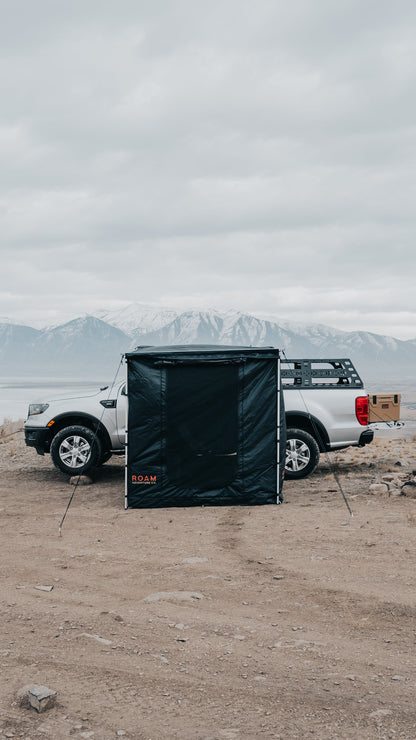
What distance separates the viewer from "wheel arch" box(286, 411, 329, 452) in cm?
1097

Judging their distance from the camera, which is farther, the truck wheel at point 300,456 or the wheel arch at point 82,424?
the wheel arch at point 82,424

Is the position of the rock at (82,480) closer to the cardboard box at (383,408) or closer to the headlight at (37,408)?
the headlight at (37,408)

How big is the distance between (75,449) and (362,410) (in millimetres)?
5086

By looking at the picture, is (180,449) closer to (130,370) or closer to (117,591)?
(130,370)

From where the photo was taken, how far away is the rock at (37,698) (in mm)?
3773

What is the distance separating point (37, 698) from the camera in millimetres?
3787

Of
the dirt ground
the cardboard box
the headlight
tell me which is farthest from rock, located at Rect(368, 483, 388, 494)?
the headlight

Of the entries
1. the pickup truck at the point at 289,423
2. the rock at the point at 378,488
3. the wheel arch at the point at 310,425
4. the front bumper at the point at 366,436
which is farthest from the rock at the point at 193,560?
the front bumper at the point at 366,436

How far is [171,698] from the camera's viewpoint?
3896 millimetres

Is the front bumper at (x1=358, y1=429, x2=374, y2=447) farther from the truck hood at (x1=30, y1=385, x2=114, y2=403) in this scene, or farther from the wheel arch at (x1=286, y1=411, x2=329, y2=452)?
the truck hood at (x1=30, y1=385, x2=114, y2=403)

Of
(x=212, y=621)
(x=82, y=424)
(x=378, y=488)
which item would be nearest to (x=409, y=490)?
(x=378, y=488)

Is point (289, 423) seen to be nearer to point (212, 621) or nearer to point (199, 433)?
point (199, 433)

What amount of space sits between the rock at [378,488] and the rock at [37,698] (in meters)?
7.04

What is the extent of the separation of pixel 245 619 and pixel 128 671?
3.97 feet
